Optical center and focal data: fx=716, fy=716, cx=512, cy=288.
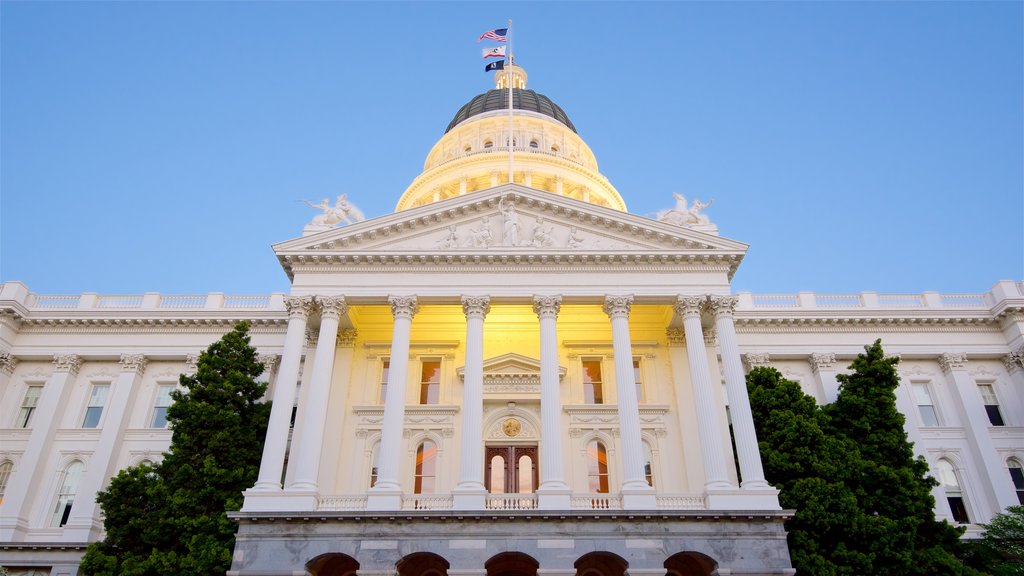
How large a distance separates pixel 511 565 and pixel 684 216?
15.3m

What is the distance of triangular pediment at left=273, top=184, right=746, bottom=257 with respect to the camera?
28.2 meters

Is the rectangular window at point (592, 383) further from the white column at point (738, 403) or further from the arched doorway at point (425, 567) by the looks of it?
the arched doorway at point (425, 567)

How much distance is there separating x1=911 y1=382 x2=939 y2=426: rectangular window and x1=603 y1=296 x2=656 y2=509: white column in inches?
634

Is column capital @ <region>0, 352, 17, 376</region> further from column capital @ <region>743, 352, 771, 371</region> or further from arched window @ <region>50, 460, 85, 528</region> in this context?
column capital @ <region>743, 352, 771, 371</region>

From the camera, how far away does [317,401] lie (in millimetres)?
25703

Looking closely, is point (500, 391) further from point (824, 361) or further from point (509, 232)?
point (824, 361)

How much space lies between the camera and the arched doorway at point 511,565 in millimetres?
22833

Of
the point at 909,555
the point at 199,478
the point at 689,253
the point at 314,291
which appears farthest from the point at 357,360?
the point at 909,555

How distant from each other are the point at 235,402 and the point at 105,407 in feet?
33.7

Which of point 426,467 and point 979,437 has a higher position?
point 979,437

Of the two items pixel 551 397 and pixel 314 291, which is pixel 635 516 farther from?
pixel 314 291

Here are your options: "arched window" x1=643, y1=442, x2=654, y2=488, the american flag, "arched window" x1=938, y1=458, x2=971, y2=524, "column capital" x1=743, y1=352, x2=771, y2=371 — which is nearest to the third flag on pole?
the american flag

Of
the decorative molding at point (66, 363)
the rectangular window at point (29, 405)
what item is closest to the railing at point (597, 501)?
the decorative molding at point (66, 363)

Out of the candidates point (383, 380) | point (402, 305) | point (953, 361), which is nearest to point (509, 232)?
point (402, 305)
